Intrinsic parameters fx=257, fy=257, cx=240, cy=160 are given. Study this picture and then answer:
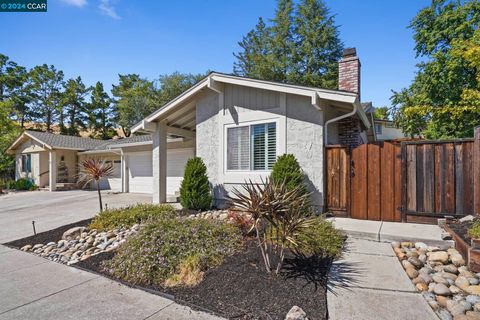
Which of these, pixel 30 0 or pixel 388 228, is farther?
pixel 30 0

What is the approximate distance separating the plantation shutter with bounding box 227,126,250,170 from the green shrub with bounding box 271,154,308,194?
1.40 meters

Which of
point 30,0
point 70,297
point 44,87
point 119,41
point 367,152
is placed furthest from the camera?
point 44,87

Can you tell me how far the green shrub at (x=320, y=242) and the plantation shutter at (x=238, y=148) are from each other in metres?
3.64

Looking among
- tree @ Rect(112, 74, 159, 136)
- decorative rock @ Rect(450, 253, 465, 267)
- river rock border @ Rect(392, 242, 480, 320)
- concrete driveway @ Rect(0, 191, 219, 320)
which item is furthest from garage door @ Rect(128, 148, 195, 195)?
tree @ Rect(112, 74, 159, 136)

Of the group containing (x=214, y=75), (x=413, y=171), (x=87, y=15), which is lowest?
(x=413, y=171)

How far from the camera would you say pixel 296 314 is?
2.62m

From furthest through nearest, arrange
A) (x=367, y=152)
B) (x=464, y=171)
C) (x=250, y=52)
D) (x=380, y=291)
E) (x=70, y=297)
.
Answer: (x=250, y=52) < (x=367, y=152) < (x=464, y=171) < (x=70, y=297) < (x=380, y=291)

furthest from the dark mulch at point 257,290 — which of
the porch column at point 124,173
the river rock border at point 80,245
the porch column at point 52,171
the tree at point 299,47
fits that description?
the tree at point 299,47

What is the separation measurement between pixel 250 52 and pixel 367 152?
25531mm

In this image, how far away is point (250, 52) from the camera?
95.1ft

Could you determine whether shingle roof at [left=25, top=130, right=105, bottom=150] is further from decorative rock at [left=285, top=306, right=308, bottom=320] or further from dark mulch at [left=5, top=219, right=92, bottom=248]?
decorative rock at [left=285, top=306, right=308, bottom=320]

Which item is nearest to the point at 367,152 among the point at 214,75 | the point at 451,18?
the point at 214,75

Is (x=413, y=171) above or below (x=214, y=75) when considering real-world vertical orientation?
below

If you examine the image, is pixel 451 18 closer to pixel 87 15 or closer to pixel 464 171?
pixel 464 171
